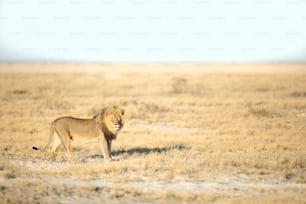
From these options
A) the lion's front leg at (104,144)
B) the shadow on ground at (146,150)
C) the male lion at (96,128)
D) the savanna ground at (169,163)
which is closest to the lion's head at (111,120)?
the male lion at (96,128)

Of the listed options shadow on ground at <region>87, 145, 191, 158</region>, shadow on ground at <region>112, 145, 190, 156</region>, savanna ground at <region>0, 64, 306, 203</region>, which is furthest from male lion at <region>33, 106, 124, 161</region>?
shadow on ground at <region>112, 145, 190, 156</region>

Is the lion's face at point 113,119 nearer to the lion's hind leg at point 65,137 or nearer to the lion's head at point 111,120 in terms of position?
the lion's head at point 111,120

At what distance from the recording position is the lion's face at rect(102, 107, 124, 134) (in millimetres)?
10844

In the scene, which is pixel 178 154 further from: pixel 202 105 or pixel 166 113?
pixel 202 105

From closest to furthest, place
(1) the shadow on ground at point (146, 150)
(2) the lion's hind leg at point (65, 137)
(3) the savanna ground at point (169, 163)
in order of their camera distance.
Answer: (3) the savanna ground at point (169, 163) < (2) the lion's hind leg at point (65, 137) < (1) the shadow on ground at point (146, 150)

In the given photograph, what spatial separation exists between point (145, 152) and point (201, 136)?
3188 millimetres

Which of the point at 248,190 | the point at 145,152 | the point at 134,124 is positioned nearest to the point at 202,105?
the point at 134,124

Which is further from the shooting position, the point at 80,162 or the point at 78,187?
the point at 80,162

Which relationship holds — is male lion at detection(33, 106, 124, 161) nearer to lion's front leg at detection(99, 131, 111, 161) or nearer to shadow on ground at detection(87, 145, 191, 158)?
lion's front leg at detection(99, 131, 111, 161)

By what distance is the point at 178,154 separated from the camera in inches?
478

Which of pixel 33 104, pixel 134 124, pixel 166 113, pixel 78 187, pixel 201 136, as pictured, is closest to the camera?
pixel 78 187

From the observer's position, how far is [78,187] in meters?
8.82

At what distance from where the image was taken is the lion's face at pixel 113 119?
1084 centimetres

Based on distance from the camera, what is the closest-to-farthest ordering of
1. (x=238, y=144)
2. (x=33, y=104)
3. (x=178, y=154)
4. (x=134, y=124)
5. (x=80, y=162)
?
(x=80, y=162) → (x=178, y=154) → (x=238, y=144) → (x=134, y=124) → (x=33, y=104)
